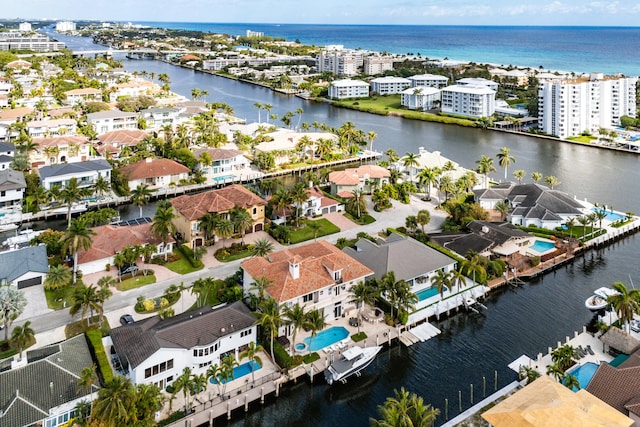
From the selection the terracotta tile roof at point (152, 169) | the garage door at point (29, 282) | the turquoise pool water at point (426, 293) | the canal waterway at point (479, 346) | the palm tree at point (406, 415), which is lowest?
the canal waterway at point (479, 346)

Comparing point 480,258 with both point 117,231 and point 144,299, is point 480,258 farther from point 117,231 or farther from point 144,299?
point 117,231

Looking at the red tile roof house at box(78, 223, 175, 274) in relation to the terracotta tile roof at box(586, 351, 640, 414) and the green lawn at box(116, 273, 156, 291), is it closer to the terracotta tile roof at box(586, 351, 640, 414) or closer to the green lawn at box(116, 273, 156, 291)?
the green lawn at box(116, 273, 156, 291)

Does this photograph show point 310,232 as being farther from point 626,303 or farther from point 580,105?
point 580,105

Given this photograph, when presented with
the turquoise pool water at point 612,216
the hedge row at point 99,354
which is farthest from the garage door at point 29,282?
the turquoise pool water at point 612,216

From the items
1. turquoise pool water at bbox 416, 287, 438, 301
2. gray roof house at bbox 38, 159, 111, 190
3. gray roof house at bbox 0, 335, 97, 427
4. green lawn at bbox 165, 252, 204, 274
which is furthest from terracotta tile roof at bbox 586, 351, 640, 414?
→ gray roof house at bbox 38, 159, 111, 190

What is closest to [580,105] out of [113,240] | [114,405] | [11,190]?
[113,240]

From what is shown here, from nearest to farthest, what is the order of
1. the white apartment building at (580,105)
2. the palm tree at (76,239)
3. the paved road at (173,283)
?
the paved road at (173,283), the palm tree at (76,239), the white apartment building at (580,105)

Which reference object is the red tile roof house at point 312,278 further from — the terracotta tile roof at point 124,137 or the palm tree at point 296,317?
the terracotta tile roof at point 124,137
